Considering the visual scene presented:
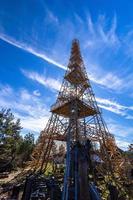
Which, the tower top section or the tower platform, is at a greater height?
the tower top section

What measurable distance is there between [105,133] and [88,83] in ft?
21.7

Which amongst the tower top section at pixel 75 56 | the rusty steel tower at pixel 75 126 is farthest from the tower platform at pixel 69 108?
the tower top section at pixel 75 56

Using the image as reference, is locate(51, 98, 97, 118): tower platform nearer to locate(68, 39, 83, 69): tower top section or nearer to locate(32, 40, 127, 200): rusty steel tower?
locate(32, 40, 127, 200): rusty steel tower

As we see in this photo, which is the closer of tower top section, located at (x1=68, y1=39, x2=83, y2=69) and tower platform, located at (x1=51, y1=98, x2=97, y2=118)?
tower platform, located at (x1=51, y1=98, x2=97, y2=118)

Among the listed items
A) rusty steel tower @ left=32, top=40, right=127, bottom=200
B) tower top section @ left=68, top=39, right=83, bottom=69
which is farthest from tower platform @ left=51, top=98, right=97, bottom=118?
tower top section @ left=68, top=39, right=83, bottom=69

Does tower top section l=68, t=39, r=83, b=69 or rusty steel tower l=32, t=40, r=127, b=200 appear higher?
tower top section l=68, t=39, r=83, b=69

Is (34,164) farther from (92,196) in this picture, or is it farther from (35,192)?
(92,196)

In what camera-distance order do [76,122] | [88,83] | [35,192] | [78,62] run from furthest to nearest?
[78,62]
[88,83]
[76,122]
[35,192]

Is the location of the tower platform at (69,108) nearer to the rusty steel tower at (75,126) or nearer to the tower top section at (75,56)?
the rusty steel tower at (75,126)

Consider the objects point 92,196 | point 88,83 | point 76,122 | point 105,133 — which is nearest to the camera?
point 92,196

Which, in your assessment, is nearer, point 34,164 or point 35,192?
point 35,192

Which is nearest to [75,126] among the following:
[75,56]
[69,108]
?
[69,108]

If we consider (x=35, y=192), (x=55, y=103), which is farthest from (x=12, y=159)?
(x=35, y=192)

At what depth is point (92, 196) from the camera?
9367 mm
